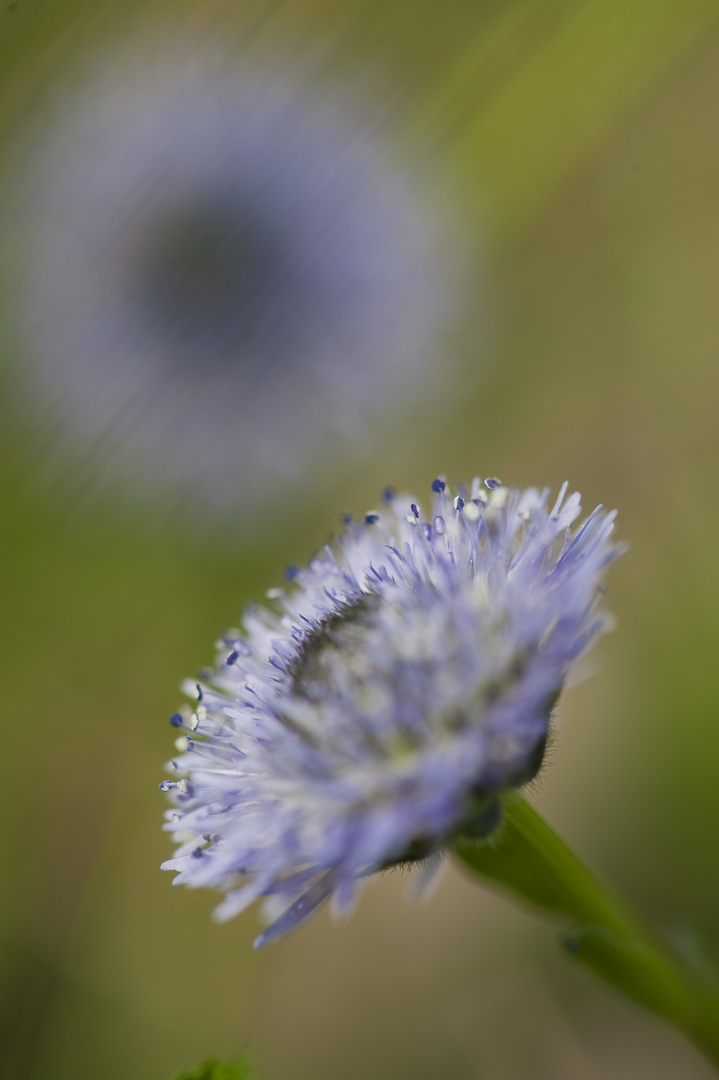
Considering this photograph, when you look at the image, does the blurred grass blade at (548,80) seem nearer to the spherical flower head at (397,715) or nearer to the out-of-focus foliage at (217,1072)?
the spherical flower head at (397,715)

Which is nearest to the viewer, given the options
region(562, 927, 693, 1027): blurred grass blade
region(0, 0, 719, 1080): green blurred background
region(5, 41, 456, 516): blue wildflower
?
region(562, 927, 693, 1027): blurred grass blade

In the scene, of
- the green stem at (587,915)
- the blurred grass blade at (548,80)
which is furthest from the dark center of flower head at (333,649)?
the blurred grass blade at (548,80)

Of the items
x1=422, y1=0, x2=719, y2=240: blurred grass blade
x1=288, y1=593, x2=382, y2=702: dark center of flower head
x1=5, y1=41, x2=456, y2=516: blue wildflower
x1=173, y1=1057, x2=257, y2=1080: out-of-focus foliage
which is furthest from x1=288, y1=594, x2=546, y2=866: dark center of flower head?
x1=422, y1=0, x2=719, y2=240: blurred grass blade

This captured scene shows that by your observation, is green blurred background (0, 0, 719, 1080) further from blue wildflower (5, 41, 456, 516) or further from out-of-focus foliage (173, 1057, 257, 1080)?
out-of-focus foliage (173, 1057, 257, 1080)

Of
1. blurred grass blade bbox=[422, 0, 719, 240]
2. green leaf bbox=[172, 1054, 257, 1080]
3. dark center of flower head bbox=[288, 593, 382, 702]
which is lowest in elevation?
green leaf bbox=[172, 1054, 257, 1080]

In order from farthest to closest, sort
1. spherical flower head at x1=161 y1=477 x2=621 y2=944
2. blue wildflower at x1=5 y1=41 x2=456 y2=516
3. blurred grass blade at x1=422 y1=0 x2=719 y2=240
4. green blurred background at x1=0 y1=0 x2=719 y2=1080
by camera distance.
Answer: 1. blue wildflower at x1=5 y1=41 x2=456 y2=516
2. blurred grass blade at x1=422 y1=0 x2=719 y2=240
3. green blurred background at x1=0 y1=0 x2=719 y2=1080
4. spherical flower head at x1=161 y1=477 x2=621 y2=944

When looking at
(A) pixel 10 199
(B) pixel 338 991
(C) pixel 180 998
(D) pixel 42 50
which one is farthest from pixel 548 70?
(C) pixel 180 998

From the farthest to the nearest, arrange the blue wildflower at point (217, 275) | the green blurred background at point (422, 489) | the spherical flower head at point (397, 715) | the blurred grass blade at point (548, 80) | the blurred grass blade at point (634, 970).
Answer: the blue wildflower at point (217, 275) < the blurred grass blade at point (548, 80) < the green blurred background at point (422, 489) < the blurred grass blade at point (634, 970) < the spherical flower head at point (397, 715)

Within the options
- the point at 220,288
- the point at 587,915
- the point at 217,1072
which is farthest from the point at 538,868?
the point at 220,288
